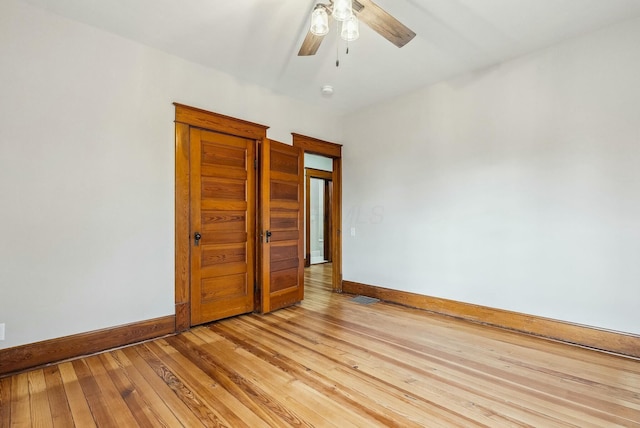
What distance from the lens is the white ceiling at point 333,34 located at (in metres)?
2.38

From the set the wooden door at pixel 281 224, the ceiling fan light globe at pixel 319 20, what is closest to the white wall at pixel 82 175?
the wooden door at pixel 281 224

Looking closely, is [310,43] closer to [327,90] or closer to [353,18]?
[353,18]

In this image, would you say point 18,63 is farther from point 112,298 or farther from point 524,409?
point 524,409

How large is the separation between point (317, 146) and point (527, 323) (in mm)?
3339

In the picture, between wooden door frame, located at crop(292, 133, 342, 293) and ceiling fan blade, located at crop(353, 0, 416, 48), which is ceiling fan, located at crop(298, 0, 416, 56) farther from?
wooden door frame, located at crop(292, 133, 342, 293)

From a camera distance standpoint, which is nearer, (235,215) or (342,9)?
(342,9)

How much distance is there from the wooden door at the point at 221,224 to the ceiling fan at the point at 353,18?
5.72 feet

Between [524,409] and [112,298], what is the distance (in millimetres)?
3231

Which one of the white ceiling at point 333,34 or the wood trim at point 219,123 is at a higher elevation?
the white ceiling at point 333,34

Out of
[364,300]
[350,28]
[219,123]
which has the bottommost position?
[364,300]

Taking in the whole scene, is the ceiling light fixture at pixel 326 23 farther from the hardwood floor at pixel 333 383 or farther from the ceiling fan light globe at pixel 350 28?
the hardwood floor at pixel 333 383

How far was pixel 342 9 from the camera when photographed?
1739mm

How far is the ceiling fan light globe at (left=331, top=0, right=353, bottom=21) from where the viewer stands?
1.72 metres

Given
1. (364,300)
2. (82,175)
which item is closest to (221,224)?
(82,175)
